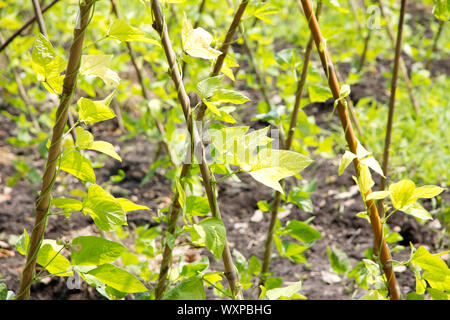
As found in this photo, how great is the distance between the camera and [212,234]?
0.86 m

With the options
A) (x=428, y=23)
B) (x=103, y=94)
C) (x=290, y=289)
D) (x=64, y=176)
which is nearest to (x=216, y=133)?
(x=290, y=289)

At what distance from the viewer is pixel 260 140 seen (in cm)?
86

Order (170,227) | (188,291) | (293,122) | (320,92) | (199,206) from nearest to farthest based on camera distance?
1. (188,291)
2. (199,206)
3. (170,227)
4. (320,92)
5. (293,122)

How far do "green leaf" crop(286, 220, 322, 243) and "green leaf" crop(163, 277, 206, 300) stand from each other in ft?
1.68

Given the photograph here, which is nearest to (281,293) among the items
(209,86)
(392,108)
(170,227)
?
(170,227)

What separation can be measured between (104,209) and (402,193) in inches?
23.0

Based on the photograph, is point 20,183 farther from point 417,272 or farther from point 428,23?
point 428,23

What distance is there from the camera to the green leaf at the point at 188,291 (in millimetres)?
902

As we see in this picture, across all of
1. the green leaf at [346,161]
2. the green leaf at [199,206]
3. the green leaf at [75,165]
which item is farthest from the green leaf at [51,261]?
the green leaf at [346,161]

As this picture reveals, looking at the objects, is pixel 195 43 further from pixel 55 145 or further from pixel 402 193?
pixel 402 193

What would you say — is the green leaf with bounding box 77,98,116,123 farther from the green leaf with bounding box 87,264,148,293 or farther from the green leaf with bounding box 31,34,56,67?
the green leaf with bounding box 87,264,148,293

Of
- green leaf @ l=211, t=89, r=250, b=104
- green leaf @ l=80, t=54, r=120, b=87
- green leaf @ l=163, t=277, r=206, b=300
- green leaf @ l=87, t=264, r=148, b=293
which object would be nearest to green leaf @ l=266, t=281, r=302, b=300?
green leaf @ l=163, t=277, r=206, b=300

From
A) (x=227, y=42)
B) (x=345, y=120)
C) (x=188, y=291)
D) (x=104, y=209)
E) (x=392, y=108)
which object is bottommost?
(x=188, y=291)

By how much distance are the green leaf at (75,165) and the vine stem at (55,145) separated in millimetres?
17
